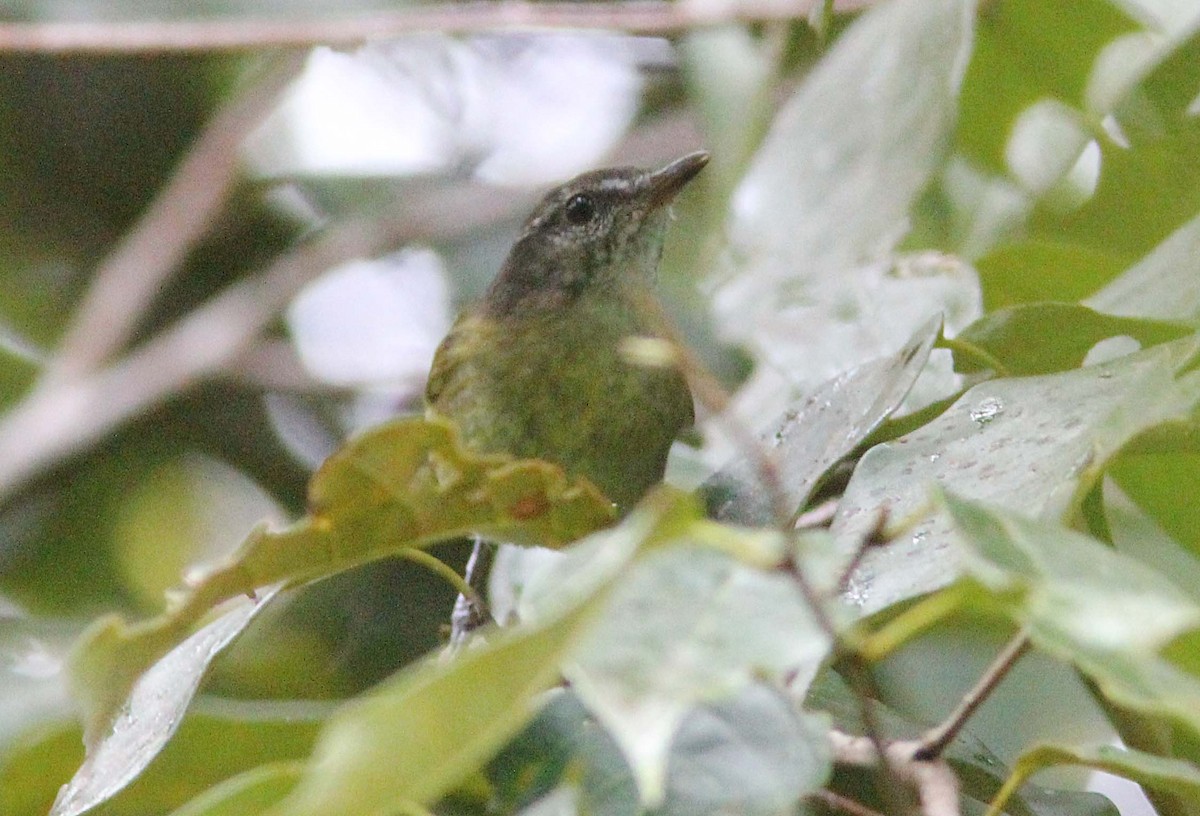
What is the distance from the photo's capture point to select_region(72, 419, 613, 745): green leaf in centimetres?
162

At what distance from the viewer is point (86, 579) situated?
4438 mm

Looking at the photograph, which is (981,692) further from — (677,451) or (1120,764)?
(677,451)

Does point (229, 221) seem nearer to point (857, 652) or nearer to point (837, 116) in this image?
point (837, 116)

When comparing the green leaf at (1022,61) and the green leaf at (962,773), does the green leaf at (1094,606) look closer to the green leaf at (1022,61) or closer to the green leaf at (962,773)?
the green leaf at (962,773)

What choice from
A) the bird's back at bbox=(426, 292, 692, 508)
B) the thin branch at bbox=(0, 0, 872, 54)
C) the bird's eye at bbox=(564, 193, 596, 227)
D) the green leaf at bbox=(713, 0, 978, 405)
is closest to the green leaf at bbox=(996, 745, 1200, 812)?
the green leaf at bbox=(713, 0, 978, 405)

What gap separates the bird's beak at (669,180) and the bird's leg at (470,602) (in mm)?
1065

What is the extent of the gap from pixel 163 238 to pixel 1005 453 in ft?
13.0

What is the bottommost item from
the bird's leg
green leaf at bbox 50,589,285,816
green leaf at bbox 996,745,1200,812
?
the bird's leg

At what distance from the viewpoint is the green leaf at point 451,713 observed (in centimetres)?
111

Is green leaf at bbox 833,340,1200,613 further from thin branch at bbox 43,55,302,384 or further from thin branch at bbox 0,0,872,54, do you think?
thin branch at bbox 43,55,302,384

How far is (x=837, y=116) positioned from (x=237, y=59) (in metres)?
3.35

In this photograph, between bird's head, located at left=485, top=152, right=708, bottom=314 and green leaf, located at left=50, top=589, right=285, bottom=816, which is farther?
bird's head, located at left=485, top=152, right=708, bottom=314

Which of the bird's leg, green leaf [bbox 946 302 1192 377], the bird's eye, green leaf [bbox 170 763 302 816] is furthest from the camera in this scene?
the bird's eye

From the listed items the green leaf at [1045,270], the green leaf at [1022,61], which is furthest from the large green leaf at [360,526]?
the green leaf at [1022,61]
